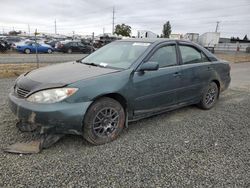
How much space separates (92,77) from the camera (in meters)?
3.25

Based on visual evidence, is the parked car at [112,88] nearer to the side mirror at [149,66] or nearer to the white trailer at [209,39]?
the side mirror at [149,66]

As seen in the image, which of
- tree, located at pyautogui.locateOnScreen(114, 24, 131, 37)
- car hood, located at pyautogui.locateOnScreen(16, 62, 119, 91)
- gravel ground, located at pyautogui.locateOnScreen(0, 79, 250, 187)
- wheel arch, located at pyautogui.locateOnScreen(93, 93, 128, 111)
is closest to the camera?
gravel ground, located at pyautogui.locateOnScreen(0, 79, 250, 187)

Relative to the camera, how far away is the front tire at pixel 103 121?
3.20 metres

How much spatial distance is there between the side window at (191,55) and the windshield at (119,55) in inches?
34.1

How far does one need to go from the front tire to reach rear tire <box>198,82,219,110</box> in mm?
2263

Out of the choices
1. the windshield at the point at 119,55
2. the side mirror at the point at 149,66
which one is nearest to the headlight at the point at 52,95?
the windshield at the point at 119,55

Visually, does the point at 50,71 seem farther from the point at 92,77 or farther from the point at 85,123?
the point at 85,123

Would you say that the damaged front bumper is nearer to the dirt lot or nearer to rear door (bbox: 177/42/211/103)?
the dirt lot

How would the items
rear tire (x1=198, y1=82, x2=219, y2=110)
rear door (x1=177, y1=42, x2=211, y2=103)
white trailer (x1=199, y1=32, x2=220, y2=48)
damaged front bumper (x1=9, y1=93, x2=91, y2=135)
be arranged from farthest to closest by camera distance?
white trailer (x1=199, y1=32, x2=220, y2=48), rear tire (x1=198, y1=82, x2=219, y2=110), rear door (x1=177, y1=42, x2=211, y2=103), damaged front bumper (x1=9, y1=93, x2=91, y2=135)

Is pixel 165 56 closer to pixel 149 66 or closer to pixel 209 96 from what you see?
pixel 149 66

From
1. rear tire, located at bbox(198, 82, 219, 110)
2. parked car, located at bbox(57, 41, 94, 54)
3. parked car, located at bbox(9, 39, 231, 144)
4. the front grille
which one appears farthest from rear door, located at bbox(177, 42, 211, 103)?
parked car, located at bbox(57, 41, 94, 54)

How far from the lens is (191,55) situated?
4707mm

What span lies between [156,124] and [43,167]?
2.13 meters

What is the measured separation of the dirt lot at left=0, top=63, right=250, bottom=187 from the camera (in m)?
2.57
